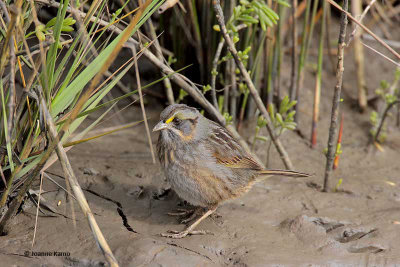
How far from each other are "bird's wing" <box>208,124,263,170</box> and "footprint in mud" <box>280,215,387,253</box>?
56cm

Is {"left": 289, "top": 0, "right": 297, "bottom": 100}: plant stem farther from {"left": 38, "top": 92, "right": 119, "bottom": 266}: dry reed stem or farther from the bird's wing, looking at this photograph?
{"left": 38, "top": 92, "right": 119, "bottom": 266}: dry reed stem

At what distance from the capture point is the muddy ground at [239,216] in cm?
381

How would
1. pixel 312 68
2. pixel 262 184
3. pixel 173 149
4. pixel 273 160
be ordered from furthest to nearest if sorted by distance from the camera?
1. pixel 312 68
2. pixel 273 160
3. pixel 262 184
4. pixel 173 149

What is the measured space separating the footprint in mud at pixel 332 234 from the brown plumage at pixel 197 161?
539mm

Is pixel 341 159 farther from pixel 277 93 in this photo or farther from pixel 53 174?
pixel 53 174

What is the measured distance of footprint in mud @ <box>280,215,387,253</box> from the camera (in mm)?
→ 4144

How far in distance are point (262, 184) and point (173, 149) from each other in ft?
4.06

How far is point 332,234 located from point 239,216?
0.76 m

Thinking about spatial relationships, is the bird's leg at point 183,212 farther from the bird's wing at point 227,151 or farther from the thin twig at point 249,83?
the thin twig at point 249,83

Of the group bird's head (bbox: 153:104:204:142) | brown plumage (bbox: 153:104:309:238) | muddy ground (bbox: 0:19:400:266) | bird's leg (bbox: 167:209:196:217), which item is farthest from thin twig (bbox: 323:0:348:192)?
bird's leg (bbox: 167:209:196:217)

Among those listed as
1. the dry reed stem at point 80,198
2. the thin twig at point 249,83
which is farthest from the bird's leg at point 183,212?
the dry reed stem at point 80,198

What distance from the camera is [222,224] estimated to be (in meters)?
4.38

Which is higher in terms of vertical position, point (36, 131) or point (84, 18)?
point (84, 18)

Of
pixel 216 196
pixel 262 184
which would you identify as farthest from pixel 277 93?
pixel 216 196
